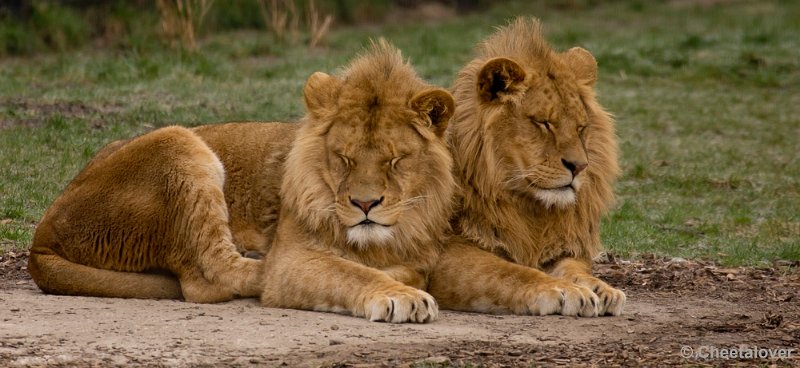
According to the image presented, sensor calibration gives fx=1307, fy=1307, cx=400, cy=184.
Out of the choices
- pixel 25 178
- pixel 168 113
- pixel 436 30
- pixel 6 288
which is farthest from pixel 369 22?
pixel 6 288

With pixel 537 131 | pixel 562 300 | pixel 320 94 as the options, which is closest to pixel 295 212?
pixel 320 94

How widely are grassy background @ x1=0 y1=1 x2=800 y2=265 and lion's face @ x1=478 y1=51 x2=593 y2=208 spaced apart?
101 inches

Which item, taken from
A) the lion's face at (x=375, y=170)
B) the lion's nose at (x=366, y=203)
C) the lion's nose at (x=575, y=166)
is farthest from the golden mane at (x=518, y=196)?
the lion's nose at (x=366, y=203)

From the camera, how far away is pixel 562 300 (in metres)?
6.07

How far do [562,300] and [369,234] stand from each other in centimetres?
95

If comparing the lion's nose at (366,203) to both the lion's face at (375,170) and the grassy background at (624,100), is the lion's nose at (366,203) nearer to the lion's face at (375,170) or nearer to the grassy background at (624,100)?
the lion's face at (375,170)

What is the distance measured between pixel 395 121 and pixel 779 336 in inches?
81.2

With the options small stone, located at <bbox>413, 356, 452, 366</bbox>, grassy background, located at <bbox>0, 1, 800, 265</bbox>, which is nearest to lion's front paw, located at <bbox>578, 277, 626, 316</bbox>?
small stone, located at <bbox>413, 356, 452, 366</bbox>

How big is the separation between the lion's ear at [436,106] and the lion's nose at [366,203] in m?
0.52

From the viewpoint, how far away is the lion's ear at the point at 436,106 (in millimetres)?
6086

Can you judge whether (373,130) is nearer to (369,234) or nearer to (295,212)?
(369,234)

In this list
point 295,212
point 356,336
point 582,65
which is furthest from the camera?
point 582,65

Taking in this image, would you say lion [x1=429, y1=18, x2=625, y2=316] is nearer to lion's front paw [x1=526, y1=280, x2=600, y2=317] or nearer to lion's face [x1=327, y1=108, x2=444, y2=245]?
lion's front paw [x1=526, y1=280, x2=600, y2=317]

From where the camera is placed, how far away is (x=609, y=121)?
668 cm
